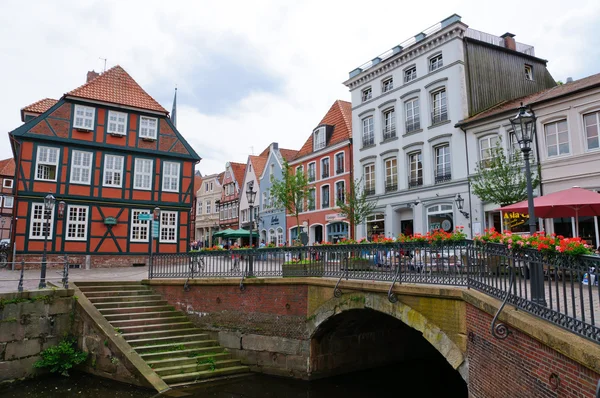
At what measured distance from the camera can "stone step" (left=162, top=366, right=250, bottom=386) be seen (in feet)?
39.1

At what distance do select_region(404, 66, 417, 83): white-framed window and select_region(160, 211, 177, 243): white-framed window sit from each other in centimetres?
1671

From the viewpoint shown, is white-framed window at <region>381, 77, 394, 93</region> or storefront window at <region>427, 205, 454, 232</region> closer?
storefront window at <region>427, 205, 454, 232</region>

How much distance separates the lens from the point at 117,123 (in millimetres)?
25969

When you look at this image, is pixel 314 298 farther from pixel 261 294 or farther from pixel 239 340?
pixel 239 340

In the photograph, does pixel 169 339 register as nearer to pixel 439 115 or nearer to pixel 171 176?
pixel 171 176

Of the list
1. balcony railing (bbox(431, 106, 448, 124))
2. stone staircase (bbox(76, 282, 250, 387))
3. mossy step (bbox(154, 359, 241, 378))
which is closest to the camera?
mossy step (bbox(154, 359, 241, 378))

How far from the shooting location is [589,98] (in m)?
17.2

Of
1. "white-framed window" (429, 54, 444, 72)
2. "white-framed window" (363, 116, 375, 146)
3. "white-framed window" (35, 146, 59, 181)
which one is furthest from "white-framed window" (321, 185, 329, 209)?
"white-framed window" (35, 146, 59, 181)

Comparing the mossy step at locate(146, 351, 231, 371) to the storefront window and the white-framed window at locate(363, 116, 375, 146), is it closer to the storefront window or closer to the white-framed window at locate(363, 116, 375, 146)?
the storefront window

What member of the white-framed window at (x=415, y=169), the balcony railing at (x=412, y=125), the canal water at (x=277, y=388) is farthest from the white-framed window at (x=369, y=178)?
the canal water at (x=277, y=388)

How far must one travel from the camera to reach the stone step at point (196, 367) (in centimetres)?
1209

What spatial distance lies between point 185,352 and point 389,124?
19.3 m

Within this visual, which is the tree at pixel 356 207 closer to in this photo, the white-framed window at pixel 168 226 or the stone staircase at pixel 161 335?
the white-framed window at pixel 168 226

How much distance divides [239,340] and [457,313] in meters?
7.98
